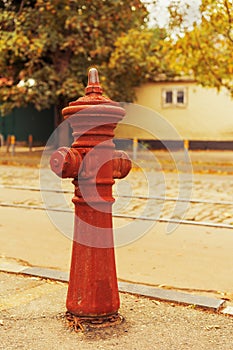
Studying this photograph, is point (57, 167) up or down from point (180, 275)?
up

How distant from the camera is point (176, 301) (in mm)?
4270

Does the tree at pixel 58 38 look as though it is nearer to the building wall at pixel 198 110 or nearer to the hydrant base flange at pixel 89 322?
the building wall at pixel 198 110

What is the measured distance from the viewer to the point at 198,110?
28719mm

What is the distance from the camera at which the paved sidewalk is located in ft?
11.2

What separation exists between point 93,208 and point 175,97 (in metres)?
26.0

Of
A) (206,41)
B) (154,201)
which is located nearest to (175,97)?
(206,41)

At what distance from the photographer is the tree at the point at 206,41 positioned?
15.1 meters

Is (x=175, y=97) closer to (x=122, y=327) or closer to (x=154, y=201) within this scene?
(x=154, y=201)

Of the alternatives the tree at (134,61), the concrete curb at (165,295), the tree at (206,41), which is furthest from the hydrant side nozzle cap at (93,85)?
the tree at (134,61)

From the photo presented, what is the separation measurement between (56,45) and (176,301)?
61.7ft

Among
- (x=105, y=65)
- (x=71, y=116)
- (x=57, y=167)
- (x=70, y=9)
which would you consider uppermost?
(x=70, y=9)

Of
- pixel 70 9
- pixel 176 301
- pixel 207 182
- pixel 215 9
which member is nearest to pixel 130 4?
pixel 70 9

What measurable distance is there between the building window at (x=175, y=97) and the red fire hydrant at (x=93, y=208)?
25.6 meters

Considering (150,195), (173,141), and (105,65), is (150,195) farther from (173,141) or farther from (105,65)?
(173,141)
